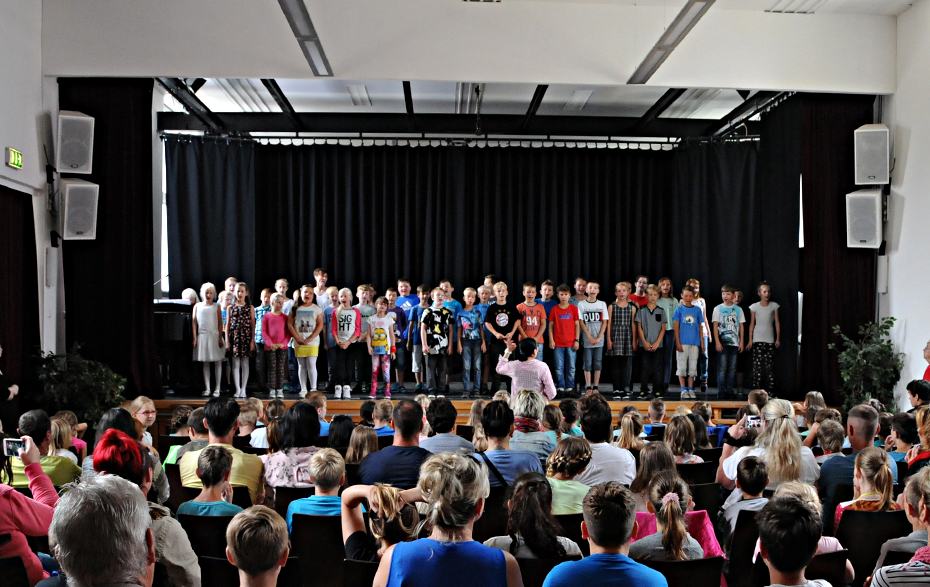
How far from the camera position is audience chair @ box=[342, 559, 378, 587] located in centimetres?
237

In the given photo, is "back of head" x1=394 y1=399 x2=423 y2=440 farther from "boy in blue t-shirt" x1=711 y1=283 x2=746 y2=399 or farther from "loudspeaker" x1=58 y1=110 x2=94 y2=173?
"boy in blue t-shirt" x1=711 y1=283 x2=746 y2=399

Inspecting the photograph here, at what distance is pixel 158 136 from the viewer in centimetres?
1068

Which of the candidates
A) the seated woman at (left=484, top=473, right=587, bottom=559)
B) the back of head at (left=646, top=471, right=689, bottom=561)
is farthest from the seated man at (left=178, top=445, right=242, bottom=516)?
the back of head at (left=646, top=471, right=689, bottom=561)

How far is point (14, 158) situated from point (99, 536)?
23.3 ft

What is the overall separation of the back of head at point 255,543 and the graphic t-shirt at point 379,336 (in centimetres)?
683

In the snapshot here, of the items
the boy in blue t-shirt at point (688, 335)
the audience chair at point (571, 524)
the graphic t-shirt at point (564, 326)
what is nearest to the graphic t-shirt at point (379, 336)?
the graphic t-shirt at point (564, 326)

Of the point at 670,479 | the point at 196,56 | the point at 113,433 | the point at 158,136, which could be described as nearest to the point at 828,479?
the point at 670,479

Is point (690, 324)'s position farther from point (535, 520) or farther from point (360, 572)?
point (360, 572)

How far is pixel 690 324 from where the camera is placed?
357 inches

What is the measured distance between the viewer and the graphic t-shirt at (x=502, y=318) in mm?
8867

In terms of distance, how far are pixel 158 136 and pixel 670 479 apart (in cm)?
980

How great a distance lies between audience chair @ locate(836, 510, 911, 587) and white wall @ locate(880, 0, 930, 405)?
225 inches

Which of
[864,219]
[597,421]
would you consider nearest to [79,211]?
[597,421]

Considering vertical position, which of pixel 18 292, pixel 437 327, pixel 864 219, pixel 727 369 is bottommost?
pixel 727 369
